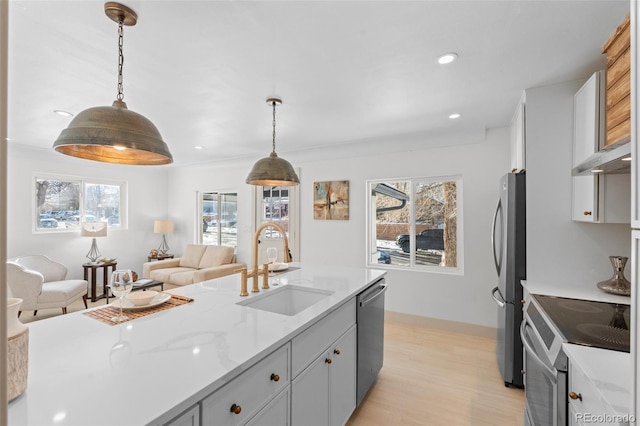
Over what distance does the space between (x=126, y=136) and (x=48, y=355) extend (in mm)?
847

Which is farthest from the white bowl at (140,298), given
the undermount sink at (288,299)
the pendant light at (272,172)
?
the pendant light at (272,172)

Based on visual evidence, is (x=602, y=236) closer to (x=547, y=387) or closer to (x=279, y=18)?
(x=547, y=387)

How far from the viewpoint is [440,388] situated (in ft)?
8.08

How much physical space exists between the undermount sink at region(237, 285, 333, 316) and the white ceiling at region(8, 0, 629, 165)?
1583mm

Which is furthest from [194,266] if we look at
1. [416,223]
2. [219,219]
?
[416,223]

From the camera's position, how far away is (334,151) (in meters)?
4.43

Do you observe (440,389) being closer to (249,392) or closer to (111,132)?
(249,392)

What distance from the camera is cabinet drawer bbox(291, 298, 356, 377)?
140 cm

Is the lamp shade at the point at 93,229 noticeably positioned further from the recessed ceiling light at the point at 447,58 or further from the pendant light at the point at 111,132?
the recessed ceiling light at the point at 447,58

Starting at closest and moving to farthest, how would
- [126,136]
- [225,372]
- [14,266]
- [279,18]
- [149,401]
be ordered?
[149,401] < [225,372] < [126,136] < [279,18] < [14,266]

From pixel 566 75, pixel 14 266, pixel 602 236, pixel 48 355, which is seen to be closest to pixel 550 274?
pixel 602 236

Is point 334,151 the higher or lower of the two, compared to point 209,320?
higher

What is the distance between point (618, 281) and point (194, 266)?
542 centimetres

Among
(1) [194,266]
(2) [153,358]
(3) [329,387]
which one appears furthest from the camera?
(1) [194,266]
